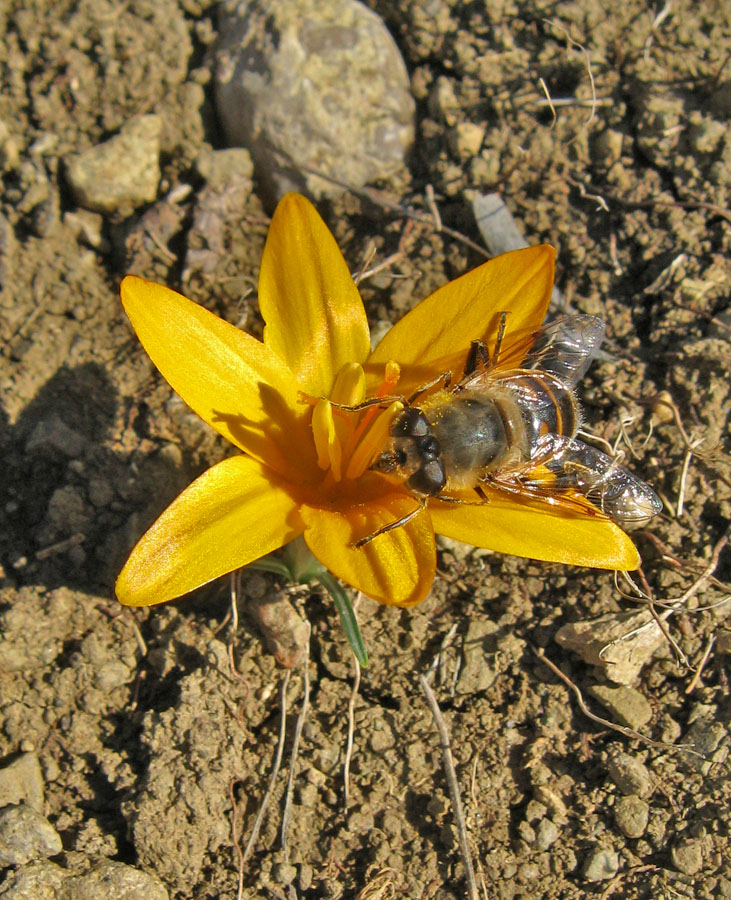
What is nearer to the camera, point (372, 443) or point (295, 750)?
point (372, 443)

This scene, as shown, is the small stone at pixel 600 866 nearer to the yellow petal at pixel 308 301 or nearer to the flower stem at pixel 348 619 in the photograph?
the flower stem at pixel 348 619

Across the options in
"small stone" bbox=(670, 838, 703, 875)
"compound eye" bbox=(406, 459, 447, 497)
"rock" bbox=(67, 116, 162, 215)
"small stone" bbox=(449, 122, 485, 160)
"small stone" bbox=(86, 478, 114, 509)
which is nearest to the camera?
"compound eye" bbox=(406, 459, 447, 497)

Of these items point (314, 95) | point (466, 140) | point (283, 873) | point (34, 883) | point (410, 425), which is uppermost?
point (314, 95)

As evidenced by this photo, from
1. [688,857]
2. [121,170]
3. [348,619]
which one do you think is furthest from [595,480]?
[121,170]

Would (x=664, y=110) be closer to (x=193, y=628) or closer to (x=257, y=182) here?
(x=257, y=182)

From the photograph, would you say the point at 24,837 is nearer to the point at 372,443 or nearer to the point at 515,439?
the point at 372,443

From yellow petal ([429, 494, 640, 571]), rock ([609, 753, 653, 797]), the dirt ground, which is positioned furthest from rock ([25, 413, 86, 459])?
rock ([609, 753, 653, 797])

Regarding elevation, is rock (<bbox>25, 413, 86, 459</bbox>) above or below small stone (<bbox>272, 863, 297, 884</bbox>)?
above

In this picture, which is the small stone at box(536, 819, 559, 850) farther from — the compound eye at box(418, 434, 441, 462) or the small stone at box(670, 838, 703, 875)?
the compound eye at box(418, 434, 441, 462)
